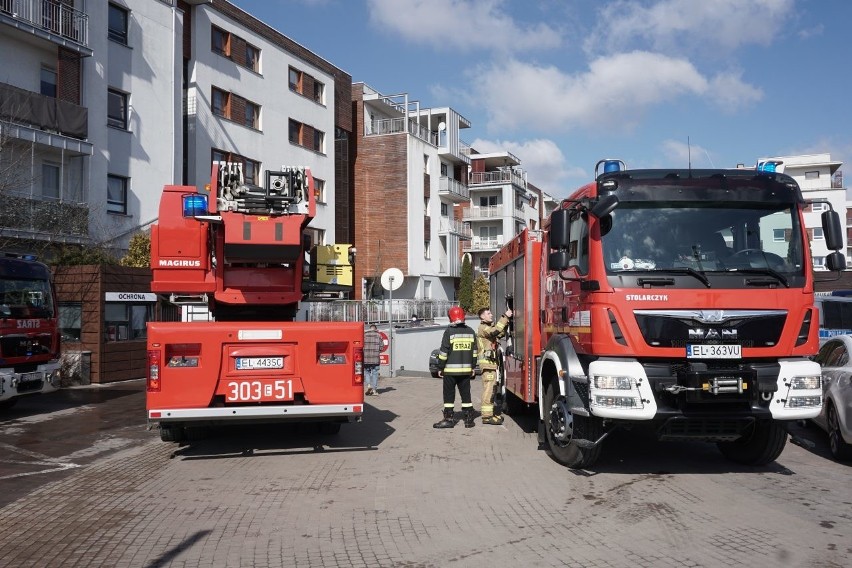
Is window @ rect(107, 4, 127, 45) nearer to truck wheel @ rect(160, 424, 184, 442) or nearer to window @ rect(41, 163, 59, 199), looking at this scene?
window @ rect(41, 163, 59, 199)

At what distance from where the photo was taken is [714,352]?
21.7 ft

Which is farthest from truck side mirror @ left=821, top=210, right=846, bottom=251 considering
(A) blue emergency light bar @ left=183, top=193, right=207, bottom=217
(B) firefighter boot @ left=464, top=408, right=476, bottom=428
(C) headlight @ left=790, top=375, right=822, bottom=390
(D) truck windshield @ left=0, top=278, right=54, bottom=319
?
(D) truck windshield @ left=0, top=278, right=54, bottom=319

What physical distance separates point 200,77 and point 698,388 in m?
25.8

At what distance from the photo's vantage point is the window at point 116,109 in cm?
2280

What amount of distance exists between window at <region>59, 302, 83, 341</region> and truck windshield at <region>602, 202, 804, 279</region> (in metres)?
14.4

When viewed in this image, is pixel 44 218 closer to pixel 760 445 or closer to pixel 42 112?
pixel 42 112

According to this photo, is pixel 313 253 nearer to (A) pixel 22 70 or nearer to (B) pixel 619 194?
(B) pixel 619 194

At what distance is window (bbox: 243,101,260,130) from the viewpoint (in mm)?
30859

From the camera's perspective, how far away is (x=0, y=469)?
8227 mm

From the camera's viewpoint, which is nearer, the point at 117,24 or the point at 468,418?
the point at 468,418

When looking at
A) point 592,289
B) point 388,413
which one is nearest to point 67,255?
point 388,413

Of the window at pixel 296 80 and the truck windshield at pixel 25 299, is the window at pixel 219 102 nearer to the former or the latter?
the window at pixel 296 80

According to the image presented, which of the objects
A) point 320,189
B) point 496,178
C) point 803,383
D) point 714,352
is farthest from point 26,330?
point 496,178

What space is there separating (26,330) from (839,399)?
12.5 metres
